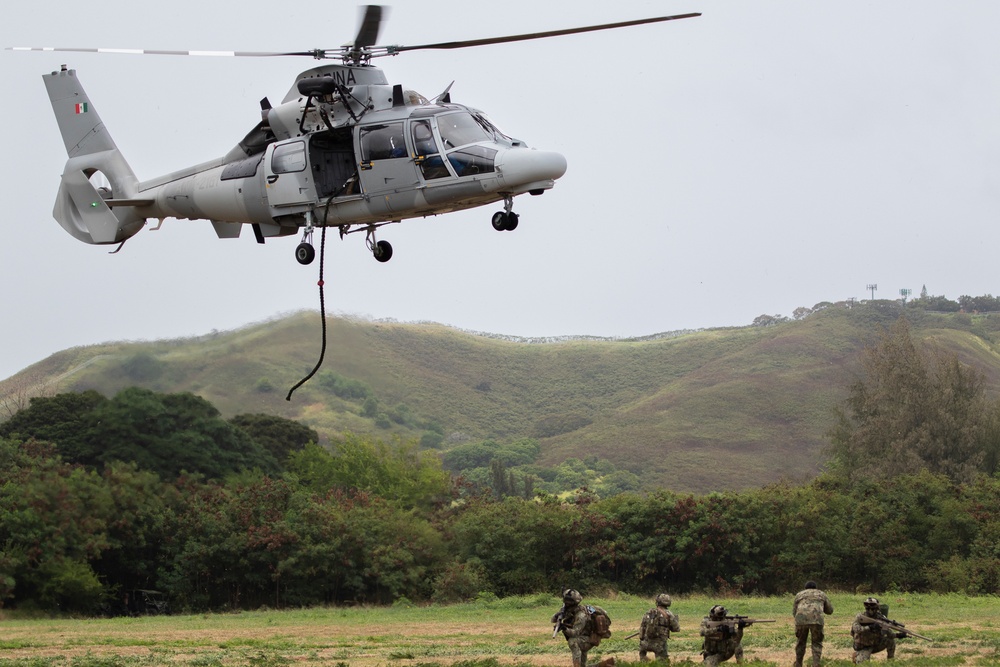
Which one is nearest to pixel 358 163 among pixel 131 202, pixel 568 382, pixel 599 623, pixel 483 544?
pixel 131 202

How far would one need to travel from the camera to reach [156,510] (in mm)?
51344

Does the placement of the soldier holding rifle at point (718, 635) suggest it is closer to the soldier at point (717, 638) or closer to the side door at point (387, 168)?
the soldier at point (717, 638)

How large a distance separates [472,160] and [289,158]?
370 centimetres

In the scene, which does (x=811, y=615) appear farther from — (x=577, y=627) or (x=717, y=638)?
(x=577, y=627)

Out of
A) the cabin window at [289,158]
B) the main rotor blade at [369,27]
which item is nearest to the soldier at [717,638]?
the cabin window at [289,158]

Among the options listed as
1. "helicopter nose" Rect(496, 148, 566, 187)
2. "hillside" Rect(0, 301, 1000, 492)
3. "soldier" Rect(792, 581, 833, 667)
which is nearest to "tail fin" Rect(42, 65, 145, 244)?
"helicopter nose" Rect(496, 148, 566, 187)

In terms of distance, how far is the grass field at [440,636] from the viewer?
25.6m

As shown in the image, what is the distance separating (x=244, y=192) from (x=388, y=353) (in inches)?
2834

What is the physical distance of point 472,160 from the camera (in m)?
22.7

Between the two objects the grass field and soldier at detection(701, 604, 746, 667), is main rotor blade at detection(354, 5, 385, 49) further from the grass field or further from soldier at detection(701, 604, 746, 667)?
soldier at detection(701, 604, 746, 667)

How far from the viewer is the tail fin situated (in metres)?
27.8

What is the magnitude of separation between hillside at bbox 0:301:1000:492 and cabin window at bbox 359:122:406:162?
1486 inches

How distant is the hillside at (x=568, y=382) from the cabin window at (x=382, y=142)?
3775 cm

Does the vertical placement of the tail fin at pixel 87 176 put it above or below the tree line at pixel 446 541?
above
